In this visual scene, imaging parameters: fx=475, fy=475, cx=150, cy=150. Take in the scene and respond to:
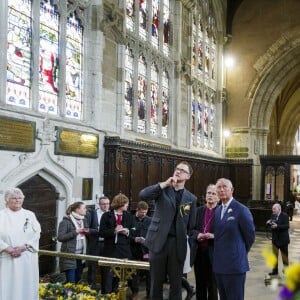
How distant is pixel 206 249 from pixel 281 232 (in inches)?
138

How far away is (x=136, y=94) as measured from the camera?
12.8 meters

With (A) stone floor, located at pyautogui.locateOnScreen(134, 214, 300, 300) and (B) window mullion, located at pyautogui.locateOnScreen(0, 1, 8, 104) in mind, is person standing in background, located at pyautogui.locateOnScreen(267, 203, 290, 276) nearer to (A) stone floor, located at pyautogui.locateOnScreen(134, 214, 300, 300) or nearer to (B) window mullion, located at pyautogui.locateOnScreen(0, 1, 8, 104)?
(A) stone floor, located at pyautogui.locateOnScreen(134, 214, 300, 300)

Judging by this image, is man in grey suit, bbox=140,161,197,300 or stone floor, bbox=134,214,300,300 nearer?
man in grey suit, bbox=140,161,197,300

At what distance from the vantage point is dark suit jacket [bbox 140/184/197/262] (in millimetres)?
3936

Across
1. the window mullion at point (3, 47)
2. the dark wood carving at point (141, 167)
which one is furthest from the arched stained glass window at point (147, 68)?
the window mullion at point (3, 47)

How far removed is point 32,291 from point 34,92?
15.4ft

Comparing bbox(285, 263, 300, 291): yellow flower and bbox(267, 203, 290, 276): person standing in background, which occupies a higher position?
bbox(285, 263, 300, 291): yellow flower

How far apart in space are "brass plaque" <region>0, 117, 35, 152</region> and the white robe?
288 centimetres

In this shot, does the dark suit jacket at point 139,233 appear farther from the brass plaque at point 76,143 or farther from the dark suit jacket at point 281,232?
the brass plaque at point 76,143

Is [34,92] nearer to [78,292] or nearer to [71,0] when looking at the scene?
[71,0]

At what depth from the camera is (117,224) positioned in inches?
243

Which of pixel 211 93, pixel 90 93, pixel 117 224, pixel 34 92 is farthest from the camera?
pixel 211 93

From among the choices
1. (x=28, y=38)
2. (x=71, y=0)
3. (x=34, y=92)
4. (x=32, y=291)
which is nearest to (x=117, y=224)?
(x=32, y=291)

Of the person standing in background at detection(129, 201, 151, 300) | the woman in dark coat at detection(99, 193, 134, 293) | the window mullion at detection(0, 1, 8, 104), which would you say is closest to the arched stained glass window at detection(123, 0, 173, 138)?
the window mullion at detection(0, 1, 8, 104)
